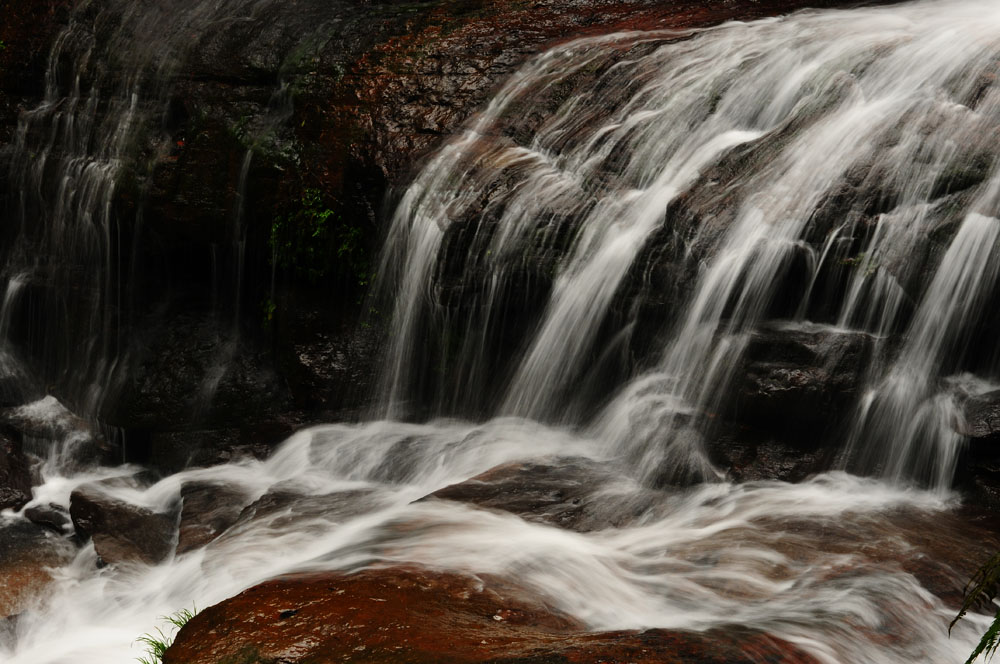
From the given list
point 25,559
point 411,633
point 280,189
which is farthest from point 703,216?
point 25,559

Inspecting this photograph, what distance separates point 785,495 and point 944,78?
3.56m

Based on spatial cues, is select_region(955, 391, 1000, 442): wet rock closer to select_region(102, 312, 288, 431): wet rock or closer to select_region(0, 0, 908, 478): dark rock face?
select_region(0, 0, 908, 478): dark rock face

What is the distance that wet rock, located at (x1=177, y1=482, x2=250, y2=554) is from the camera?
656 cm

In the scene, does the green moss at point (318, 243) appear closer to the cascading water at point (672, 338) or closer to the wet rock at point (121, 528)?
the cascading water at point (672, 338)

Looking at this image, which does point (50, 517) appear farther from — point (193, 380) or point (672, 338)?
point (672, 338)

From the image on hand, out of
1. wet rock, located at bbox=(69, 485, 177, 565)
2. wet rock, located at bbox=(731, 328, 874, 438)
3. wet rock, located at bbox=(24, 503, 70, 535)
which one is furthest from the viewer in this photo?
wet rock, located at bbox=(24, 503, 70, 535)

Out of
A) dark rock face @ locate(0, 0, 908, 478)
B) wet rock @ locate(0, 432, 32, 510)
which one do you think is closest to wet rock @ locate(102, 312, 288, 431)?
dark rock face @ locate(0, 0, 908, 478)

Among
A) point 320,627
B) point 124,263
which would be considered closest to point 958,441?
point 320,627

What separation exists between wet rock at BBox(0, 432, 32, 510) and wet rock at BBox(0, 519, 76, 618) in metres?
0.28

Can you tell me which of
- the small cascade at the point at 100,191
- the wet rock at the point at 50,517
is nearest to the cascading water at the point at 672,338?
the wet rock at the point at 50,517

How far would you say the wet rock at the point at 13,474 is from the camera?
755 centimetres

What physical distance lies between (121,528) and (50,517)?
31.7 inches

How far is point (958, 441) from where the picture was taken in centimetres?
552

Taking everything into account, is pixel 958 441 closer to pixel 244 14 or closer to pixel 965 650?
pixel 965 650
